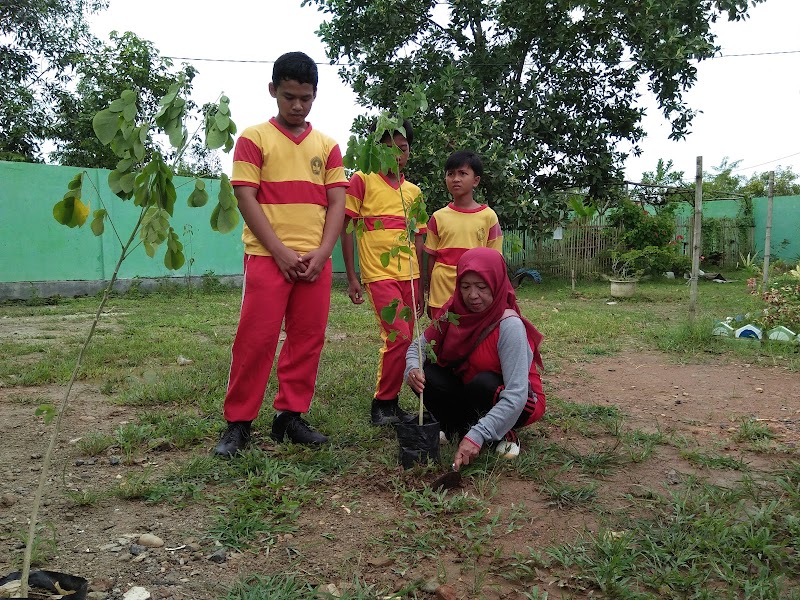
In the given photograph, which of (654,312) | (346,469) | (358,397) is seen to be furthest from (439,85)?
(346,469)

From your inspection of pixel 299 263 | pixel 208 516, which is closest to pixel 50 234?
pixel 299 263

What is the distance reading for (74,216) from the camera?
1459 millimetres

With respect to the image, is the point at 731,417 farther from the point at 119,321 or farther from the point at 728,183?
the point at 728,183

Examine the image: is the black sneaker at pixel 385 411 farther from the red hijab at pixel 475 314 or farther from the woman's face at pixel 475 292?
the woman's face at pixel 475 292

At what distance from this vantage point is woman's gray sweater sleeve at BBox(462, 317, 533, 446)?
2.43 m

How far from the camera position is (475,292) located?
8.50 ft

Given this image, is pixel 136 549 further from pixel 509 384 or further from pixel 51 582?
pixel 509 384

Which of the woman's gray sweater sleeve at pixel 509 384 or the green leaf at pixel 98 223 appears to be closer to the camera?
the green leaf at pixel 98 223

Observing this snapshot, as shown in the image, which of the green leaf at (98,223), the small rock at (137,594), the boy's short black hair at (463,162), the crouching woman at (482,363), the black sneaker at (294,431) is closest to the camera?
the green leaf at (98,223)

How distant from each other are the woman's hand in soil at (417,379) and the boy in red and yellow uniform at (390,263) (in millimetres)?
547

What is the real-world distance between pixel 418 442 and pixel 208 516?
0.82m

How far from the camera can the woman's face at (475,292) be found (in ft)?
8.50

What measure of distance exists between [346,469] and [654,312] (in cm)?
670

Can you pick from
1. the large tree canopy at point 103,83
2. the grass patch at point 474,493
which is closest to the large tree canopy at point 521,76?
the large tree canopy at point 103,83
